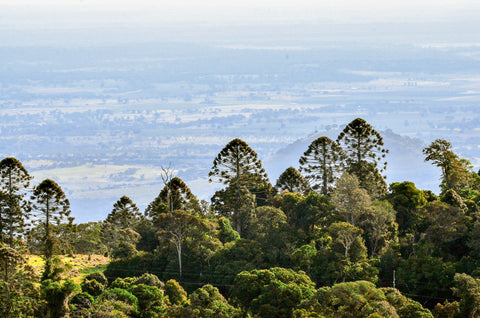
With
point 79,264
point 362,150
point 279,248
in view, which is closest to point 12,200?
point 79,264

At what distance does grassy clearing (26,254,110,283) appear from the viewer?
216 feet

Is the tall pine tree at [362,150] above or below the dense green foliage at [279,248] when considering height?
above

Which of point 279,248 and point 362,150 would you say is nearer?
point 279,248

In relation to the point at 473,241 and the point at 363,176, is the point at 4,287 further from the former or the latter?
the point at 363,176

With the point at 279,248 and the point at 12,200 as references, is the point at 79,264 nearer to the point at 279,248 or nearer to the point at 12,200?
the point at 12,200

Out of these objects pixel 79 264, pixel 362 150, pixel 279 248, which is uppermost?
pixel 362 150

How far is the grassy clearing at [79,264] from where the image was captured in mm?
65938

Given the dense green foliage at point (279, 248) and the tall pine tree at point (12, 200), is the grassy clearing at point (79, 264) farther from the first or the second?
the tall pine tree at point (12, 200)

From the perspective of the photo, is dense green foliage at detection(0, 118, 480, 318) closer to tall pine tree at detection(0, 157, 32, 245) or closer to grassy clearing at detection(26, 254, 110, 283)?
tall pine tree at detection(0, 157, 32, 245)

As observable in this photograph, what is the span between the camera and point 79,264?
71688mm

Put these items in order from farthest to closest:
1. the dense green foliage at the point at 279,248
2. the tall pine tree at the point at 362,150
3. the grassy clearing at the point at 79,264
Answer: the tall pine tree at the point at 362,150
the grassy clearing at the point at 79,264
the dense green foliage at the point at 279,248

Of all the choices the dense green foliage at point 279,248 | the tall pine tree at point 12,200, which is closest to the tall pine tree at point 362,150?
the dense green foliage at point 279,248

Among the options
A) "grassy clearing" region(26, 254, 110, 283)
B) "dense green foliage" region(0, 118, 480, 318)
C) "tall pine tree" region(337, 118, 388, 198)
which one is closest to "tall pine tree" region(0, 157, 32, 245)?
"dense green foliage" region(0, 118, 480, 318)

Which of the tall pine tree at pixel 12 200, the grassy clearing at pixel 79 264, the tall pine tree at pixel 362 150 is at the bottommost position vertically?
the grassy clearing at pixel 79 264
